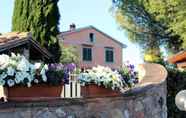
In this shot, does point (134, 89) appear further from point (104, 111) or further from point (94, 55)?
point (94, 55)

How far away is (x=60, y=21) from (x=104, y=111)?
13.9m

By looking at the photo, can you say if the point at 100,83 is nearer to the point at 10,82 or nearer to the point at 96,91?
the point at 96,91

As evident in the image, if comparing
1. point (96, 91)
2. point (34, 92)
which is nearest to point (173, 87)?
point (96, 91)

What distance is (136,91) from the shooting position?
6809mm

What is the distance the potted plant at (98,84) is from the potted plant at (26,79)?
71cm

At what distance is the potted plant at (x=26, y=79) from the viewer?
5371 millimetres

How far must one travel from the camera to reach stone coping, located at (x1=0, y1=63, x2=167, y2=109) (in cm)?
529

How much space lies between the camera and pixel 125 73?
280 inches

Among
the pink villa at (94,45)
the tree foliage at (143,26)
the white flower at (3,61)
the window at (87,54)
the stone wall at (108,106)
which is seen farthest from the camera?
the window at (87,54)

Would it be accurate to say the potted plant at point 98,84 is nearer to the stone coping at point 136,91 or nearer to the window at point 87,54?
the stone coping at point 136,91

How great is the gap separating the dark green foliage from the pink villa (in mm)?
29886

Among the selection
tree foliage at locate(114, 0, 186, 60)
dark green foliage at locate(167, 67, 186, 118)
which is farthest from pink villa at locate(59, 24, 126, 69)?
dark green foliage at locate(167, 67, 186, 118)

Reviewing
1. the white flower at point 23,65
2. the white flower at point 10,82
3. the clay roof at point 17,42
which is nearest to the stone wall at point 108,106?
the white flower at point 10,82

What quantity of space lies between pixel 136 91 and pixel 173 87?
362cm
